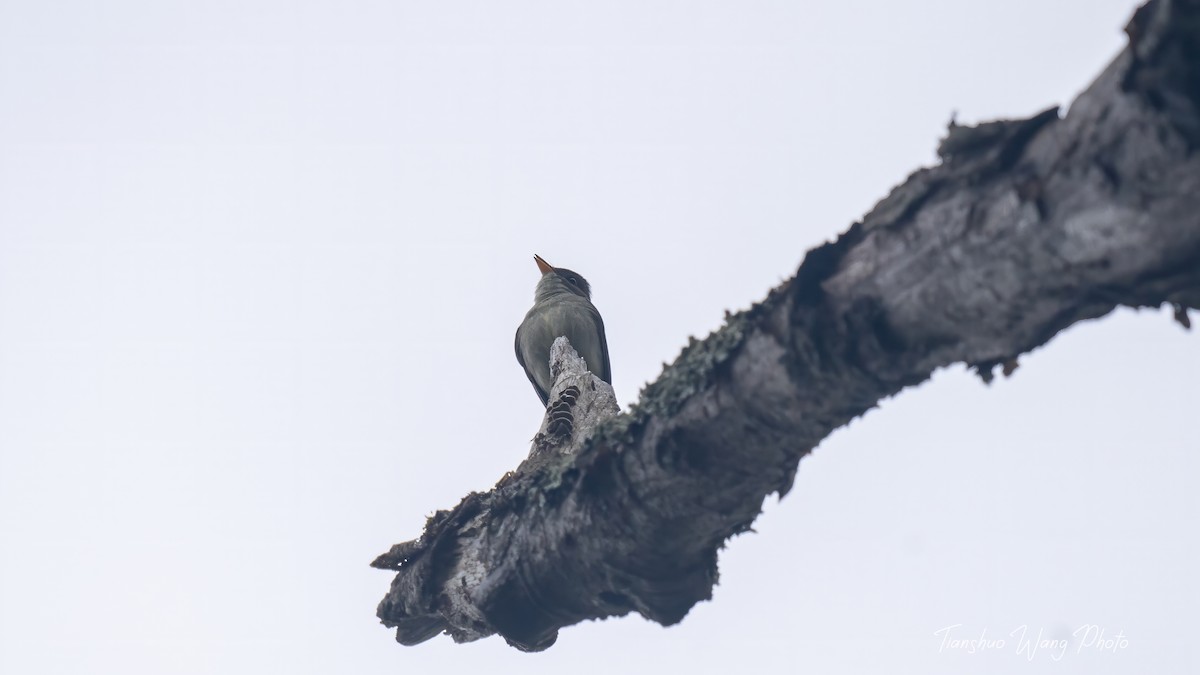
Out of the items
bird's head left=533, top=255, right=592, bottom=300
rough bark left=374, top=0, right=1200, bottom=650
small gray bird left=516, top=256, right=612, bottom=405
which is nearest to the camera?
rough bark left=374, top=0, right=1200, bottom=650

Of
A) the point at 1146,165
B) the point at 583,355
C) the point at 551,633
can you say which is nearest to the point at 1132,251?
the point at 1146,165

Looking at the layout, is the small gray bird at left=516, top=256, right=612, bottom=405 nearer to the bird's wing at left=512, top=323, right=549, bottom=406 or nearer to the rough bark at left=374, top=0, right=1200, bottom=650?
the bird's wing at left=512, top=323, right=549, bottom=406

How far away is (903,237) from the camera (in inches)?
119

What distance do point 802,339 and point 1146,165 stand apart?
1.25 metres

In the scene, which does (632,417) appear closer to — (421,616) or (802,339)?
(802,339)

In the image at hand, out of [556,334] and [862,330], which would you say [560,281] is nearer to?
[556,334]

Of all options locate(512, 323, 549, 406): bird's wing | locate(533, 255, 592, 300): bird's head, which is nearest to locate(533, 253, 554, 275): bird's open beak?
locate(533, 255, 592, 300): bird's head

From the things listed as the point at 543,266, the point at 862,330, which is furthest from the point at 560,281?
the point at 862,330

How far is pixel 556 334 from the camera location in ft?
30.6

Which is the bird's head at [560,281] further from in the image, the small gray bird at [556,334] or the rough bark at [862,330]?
the rough bark at [862,330]

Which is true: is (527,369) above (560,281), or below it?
below

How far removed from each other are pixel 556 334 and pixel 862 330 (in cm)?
634

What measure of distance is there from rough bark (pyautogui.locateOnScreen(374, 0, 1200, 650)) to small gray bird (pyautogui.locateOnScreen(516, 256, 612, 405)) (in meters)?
4.34

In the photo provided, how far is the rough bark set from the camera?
2.40 metres
